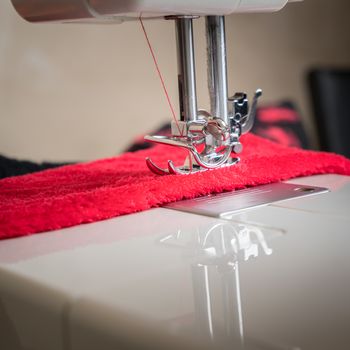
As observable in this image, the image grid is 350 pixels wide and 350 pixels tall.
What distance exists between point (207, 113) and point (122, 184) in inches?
6.5

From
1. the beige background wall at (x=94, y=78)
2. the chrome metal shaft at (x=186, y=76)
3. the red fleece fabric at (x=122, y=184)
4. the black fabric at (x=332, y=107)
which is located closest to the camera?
the red fleece fabric at (x=122, y=184)

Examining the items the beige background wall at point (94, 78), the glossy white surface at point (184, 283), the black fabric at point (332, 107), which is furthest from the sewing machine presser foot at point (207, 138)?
the black fabric at point (332, 107)

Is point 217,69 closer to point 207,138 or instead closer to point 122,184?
point 207,138

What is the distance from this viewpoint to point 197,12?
95 centimetres

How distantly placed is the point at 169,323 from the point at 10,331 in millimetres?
223

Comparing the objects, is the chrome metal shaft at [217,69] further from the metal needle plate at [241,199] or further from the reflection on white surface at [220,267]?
the reflection on white surface at [220,267]

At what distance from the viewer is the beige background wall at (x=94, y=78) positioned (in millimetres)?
2068

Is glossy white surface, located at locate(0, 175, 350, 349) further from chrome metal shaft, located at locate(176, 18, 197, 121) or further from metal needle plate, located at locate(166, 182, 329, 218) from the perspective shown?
chrome metal shaft, located at locate(176, 18, 197, 121)

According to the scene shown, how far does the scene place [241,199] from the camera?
0.99 metres

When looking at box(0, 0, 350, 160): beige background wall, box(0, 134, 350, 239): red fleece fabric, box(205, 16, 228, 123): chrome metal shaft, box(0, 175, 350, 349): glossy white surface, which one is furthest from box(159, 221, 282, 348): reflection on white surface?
box(0, 0, 350, 160): beige background wall

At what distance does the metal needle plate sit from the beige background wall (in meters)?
1.17

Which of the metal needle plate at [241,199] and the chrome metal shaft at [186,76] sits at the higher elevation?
the chrome metal shaft at [186,76]

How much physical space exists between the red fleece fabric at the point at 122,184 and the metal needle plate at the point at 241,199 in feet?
0.05

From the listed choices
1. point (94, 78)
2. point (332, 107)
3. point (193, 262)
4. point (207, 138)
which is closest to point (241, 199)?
point (207, 138)
